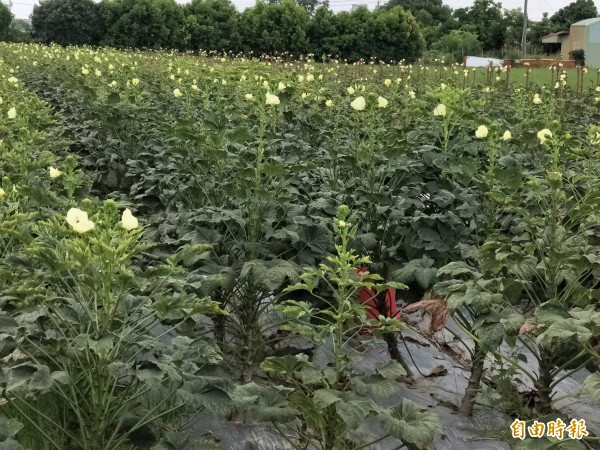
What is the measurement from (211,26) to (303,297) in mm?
32928

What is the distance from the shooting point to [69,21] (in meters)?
35.9

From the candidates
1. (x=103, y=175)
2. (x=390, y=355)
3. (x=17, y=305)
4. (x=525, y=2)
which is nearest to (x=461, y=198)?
(x=390, y=355)

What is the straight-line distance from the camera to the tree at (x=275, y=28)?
116 feet

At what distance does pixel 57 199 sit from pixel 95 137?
439 cm

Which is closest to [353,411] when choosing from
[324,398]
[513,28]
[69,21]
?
[324,398]

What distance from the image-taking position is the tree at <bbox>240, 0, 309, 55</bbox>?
116ft

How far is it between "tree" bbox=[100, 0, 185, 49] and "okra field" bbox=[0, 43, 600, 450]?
99.4 feet

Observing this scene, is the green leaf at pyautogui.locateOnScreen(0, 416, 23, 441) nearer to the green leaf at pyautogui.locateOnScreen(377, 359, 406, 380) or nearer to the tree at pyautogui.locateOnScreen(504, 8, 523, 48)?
the green leaf at pyautogui.locateOnScreen(377, 359, 406, 380)

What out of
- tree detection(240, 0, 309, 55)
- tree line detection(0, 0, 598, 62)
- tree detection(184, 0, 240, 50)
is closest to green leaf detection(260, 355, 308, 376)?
tree line detection(0, 0, 598, 62)

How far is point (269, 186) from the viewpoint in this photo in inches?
149

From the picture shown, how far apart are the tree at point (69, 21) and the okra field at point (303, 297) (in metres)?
32.3

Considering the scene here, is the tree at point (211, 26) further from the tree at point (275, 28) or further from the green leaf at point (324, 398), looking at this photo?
the green leaf at point (324, 398)

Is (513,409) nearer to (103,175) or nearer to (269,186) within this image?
(269,186)

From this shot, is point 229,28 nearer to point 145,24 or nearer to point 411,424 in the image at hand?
point 145,24
